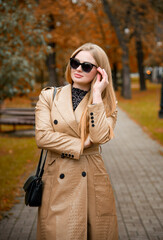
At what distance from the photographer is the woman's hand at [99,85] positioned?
2709mm

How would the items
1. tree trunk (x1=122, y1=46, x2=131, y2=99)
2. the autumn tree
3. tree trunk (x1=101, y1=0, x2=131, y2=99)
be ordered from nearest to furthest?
1. the autumn tree
2. tree trunk (x1=101, y1=0, x2=131, y2=99)
3. tree trunk (x1=122, y1=46, x2=131, y2=99)

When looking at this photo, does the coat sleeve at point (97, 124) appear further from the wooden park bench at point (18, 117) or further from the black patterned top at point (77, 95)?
the wooden park bench at point (18, 117)

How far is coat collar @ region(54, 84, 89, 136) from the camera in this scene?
275 centimetres

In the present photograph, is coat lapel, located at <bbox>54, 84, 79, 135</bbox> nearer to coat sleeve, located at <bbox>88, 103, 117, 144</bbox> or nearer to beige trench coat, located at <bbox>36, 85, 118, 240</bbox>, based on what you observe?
beige trench coat, located at <bbox>36, 85, 118, 240</bbox>

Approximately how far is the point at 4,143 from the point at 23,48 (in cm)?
391

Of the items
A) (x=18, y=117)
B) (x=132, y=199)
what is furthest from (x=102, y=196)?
(x=18, y=117)

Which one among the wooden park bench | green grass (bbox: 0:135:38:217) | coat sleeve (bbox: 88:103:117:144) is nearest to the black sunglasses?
coat sleeve (bbox: 88:103:117:144)

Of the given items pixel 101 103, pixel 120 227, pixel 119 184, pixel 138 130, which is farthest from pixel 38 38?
pixel 138 130

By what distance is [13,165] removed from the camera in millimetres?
7871

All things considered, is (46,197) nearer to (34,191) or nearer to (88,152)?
(34,191)

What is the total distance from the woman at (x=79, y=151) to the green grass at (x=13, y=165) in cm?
120

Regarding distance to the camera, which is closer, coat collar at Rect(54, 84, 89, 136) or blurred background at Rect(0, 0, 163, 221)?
coat collar at Rect(54, 84, 89, 136)

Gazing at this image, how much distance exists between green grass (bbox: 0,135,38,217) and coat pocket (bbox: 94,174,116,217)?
1.31m

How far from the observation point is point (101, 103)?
8.80 ft
